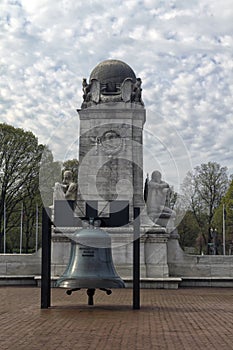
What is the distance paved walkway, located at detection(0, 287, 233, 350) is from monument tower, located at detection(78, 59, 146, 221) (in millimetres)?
9397

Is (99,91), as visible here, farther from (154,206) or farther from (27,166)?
(27,166)

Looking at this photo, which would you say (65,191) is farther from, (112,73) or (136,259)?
(136,259)

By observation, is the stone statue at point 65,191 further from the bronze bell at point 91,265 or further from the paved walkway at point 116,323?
the bronze bell at point 91,265

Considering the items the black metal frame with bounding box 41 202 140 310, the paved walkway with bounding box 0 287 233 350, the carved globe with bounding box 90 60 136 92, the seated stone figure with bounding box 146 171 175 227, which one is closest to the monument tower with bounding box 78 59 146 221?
the carved globe with bounding box 90 60 136 92

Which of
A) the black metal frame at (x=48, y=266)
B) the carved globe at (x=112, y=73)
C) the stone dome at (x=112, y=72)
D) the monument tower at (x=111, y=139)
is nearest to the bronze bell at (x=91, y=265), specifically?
the black metal frame at (x=48, y=266)

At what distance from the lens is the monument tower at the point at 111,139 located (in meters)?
27.5

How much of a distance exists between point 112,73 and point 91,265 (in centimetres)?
1702

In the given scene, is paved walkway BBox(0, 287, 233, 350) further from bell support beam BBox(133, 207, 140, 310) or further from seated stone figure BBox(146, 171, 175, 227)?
seated stone figure BBox(146, 171, 175, 227)

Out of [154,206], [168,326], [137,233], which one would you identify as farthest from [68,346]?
[154,206]

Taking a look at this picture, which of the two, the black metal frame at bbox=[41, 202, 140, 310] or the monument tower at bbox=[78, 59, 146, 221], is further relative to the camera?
the monument tower at bbox=[78, 59, 146, 221]

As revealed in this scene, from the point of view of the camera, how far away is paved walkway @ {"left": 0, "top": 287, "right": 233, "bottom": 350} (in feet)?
31.1

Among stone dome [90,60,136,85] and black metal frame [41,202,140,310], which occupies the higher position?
stone dome [90,60,136,85]

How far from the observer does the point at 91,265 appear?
1418 cm

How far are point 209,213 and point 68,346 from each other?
152 feet
